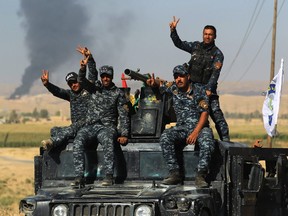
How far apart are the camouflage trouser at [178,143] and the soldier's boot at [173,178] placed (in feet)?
0.18

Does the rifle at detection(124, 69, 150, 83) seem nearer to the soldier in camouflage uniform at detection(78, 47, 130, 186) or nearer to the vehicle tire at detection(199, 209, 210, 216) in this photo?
the soldier in camouflage uniform at detection(78, 47, 130, 186)

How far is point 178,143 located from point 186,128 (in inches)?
10.6

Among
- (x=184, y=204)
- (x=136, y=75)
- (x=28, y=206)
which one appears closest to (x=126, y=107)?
(x=136, y=75)

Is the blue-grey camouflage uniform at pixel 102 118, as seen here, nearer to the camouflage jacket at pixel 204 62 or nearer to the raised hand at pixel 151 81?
the raised hand at pixel 151 81

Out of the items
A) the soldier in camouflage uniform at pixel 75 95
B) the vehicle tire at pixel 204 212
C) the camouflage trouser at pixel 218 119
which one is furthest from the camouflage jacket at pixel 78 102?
the vehicle tire at pixel 204 212

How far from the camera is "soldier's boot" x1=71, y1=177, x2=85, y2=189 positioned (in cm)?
1157

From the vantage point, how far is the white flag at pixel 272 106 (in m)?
29.6

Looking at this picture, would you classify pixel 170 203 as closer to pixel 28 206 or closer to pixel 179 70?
pixel 28 206

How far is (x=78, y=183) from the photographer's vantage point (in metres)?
11.6

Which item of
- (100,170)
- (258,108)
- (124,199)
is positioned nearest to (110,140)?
(100,170)

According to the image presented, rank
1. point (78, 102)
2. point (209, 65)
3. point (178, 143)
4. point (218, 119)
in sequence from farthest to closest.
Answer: point (209, 65)
point (218, 119)
point (78, 102)
point (178, 143)

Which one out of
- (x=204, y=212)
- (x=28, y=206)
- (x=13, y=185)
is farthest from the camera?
(x=13, y=185)

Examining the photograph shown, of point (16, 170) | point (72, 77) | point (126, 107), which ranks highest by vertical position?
point (72, 77)

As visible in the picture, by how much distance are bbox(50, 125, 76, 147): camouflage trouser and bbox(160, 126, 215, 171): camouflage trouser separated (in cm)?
135
